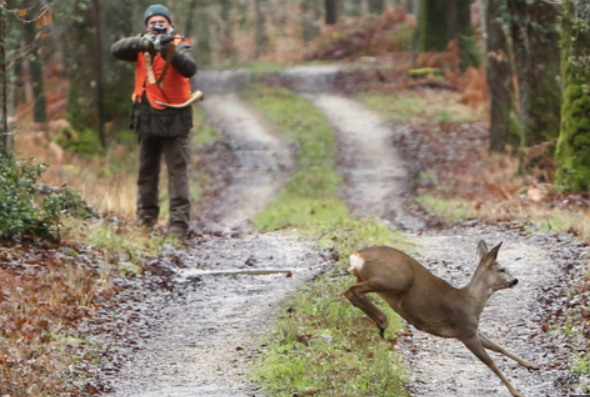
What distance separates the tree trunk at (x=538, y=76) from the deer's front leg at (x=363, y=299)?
452 inches

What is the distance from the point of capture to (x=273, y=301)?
8828 mm

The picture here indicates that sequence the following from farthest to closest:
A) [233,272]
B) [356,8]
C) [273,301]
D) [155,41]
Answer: [356,8], [155,41], [233,272], [273,301]

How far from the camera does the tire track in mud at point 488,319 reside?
6730mm

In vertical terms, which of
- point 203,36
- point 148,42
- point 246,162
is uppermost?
point 148,42

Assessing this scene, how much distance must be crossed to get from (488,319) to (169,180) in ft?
18.0

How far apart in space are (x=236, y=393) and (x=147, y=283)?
3.54 metres

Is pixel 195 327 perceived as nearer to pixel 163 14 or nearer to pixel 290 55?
pixel 163 14

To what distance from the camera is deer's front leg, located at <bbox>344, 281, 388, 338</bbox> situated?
21.2 ft

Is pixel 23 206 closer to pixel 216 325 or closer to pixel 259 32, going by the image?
pixel 216 325

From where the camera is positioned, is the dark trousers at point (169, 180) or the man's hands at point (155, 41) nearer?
the man's hands at point (155, 41)

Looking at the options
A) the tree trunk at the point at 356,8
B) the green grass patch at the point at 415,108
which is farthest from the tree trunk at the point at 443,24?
the tree trunk at the point at 356,8

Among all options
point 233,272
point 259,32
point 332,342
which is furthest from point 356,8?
point 332,342

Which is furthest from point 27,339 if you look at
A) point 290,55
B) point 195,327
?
point 290,55

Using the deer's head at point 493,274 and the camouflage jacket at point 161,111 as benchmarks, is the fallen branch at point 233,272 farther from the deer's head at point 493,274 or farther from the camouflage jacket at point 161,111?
the deer's head at point 493,274
